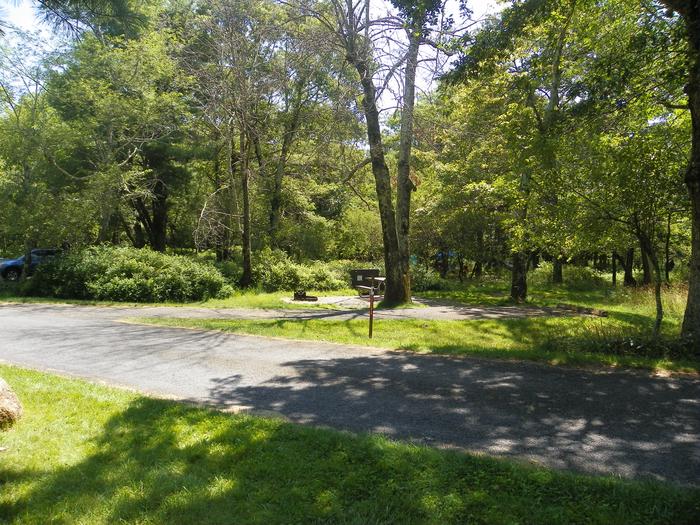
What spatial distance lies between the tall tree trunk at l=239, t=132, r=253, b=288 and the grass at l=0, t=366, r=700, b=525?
14.9 meters

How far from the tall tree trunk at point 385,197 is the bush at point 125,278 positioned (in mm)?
6733

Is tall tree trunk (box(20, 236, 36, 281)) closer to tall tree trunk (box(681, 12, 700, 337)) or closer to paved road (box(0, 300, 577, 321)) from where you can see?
paved road (box(0, 300, 577, 321))

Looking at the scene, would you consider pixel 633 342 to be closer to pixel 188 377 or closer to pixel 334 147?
pixel 188 377

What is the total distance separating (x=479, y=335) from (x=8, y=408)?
8.90 metres

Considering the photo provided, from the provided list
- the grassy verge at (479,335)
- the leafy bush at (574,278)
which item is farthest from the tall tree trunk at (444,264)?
the grassy verge at (479,335)

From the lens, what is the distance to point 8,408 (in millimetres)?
4941

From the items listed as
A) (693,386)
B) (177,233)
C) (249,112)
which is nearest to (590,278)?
(249,112)

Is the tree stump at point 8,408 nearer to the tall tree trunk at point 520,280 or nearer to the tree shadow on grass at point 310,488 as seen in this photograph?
the tree shadow on grass at point 310,488

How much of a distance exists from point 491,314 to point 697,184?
7.21m

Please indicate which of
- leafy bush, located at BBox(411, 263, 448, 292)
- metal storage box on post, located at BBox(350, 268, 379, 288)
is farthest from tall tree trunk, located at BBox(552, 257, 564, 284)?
metal storage box on post, located at BBox(350, 268, 379, 288)

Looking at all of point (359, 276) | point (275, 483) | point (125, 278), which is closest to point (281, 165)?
point (359, 276)

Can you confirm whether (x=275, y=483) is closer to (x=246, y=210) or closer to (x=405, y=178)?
(x=405, y=178)

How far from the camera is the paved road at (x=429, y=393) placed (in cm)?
440

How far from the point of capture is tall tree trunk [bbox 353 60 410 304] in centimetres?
1470
